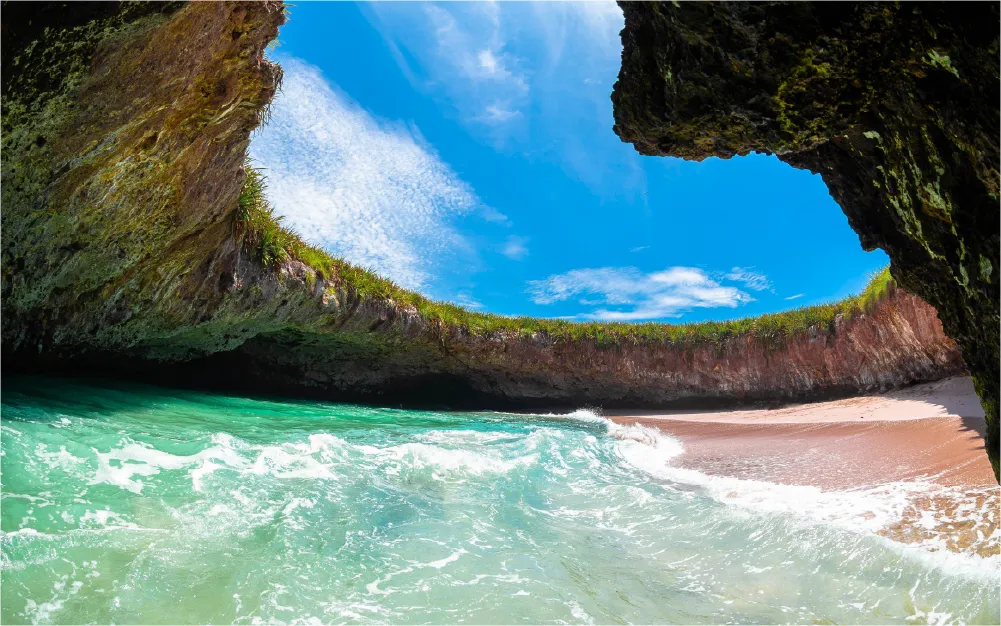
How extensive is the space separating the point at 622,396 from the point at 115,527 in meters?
14.8

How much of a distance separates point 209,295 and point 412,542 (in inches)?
280

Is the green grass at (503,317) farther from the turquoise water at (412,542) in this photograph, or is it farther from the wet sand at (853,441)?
the turquoise water at (412,542)

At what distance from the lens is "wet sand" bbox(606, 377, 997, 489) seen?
508 centimetres

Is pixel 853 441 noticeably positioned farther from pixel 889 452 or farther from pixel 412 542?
pixel 412 542

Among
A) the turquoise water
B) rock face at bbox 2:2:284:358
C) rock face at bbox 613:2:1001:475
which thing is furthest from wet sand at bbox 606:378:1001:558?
rock face at bbox 2:2:284:358

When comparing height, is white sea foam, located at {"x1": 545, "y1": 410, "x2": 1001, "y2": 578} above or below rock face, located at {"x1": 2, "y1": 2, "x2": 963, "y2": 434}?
below

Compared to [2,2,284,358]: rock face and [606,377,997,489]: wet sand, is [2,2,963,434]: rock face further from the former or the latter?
[606,377,997,489]: wet sand

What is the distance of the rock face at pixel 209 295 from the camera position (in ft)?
15.4

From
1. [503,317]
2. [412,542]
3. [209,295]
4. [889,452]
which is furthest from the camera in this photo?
[503,317]

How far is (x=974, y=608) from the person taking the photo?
96.0 inches

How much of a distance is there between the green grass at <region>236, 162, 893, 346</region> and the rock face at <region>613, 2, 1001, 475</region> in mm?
7585

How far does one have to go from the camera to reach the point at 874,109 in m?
2.38

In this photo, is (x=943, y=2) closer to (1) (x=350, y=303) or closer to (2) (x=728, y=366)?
(1) (x=350, y=303)

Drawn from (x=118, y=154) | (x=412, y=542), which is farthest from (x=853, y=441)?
(x=118, y=154)
